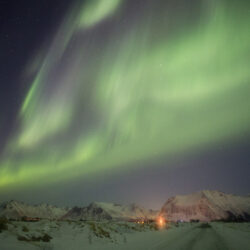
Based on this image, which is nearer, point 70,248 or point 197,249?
point 197,249

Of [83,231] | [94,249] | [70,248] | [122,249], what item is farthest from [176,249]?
[83,231]

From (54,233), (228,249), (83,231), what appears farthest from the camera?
(83,231)

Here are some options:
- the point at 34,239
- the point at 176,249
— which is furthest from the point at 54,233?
the point at 176,249

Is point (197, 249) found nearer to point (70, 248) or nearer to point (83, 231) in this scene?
point (70, 248)

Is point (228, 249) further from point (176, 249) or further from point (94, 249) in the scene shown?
point (94, 249)

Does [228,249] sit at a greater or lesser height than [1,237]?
lesser

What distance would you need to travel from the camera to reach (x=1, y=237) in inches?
715

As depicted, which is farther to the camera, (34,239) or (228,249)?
(34,239)

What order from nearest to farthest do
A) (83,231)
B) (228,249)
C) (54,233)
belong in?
(228,249) → (54,233) → (83,231)

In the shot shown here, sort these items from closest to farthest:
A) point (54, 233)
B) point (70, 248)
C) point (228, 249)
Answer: point (228, 249) → point (70, 248) → point (54, 233)

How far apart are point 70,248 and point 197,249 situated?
30.1 feet

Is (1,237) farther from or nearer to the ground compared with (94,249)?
farther from the ground

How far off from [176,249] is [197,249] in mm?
1416

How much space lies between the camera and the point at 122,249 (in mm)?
20797
